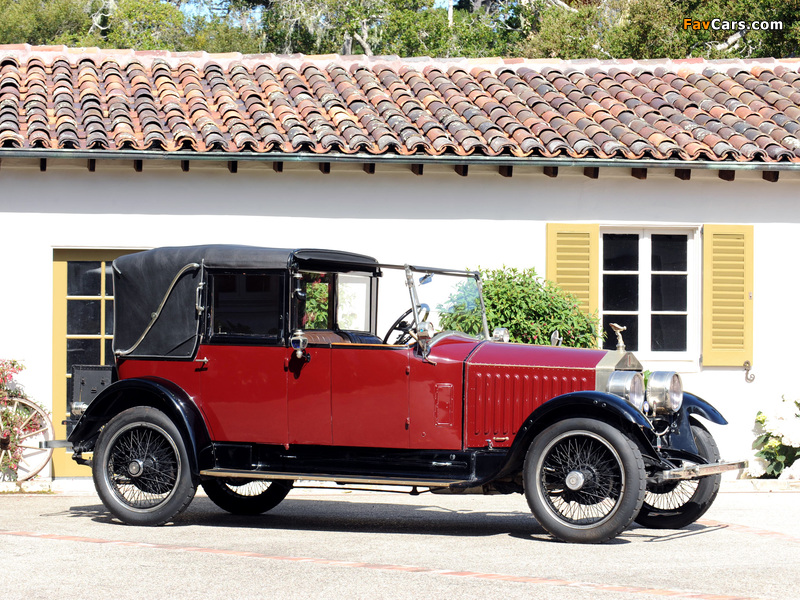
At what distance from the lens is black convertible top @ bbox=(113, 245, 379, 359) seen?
7.77 metres

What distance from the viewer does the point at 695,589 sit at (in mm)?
5539

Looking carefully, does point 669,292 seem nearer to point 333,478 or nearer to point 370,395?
point 370,395

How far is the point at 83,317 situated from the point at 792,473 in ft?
23.1

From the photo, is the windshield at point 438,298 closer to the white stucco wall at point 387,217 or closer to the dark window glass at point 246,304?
the dark window glass at point 246,304

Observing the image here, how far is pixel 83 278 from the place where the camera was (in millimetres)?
11109

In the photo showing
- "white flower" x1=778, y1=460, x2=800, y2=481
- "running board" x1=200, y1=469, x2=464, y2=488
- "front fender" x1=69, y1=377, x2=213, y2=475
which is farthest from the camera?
"white flower" x1=778, y1=460, x2=800, y2=481

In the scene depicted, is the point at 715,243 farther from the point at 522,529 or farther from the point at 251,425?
the point at 251,425

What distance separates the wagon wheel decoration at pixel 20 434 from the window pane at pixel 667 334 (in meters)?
6.11

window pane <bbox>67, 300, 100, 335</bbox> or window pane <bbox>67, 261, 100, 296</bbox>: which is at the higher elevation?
window pane <bbox>67, 261, 100, 296</bbox>

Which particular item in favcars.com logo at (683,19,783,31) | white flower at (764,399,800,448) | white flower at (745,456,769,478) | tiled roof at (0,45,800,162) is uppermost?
favcars.com logo at (683,19,783,31)

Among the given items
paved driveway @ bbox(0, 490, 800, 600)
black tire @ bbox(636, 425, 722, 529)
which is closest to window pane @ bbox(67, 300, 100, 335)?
paved driveway @ bbox(0, 490, 800, 600)

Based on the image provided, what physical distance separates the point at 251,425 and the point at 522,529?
200cm

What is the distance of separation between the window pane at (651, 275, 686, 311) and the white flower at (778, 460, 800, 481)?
6.45ft

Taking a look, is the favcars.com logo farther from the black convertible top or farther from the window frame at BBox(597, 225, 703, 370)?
the black convertible top
